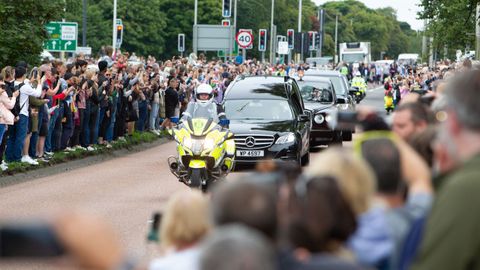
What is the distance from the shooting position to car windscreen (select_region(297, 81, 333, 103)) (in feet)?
96.4

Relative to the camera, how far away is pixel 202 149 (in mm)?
17844

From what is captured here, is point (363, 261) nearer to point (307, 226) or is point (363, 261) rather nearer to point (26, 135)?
point (307, 226)

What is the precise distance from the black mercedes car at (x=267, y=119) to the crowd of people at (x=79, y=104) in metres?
3.05

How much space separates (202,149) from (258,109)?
5336mm

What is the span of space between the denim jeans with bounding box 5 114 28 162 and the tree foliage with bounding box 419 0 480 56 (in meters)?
21.4

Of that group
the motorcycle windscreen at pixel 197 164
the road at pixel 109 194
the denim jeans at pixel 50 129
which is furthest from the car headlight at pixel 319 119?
the motorcycle windscreen at pixel 197 164

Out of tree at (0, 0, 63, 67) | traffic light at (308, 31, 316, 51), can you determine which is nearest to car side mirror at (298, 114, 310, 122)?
tree at (0, 0, 63, 67)

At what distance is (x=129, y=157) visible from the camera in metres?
27.0

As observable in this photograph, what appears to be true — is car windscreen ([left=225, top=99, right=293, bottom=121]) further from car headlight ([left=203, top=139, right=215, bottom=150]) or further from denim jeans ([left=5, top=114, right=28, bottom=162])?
car headlight ([left=203, top=139, right=215, bottom=150])

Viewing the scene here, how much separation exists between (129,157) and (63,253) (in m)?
23.4

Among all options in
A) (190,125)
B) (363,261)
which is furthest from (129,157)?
(363,261)

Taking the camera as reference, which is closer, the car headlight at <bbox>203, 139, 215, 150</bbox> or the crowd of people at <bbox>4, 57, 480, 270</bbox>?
the crowd of people at <bbox>4, 57, 480, 270</bbox>

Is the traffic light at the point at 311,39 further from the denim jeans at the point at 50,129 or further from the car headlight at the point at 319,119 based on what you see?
the denim jeans at the point at 50,129

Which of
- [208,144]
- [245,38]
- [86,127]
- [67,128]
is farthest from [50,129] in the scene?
[245,38]
